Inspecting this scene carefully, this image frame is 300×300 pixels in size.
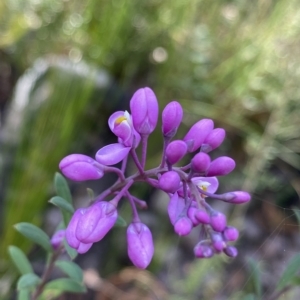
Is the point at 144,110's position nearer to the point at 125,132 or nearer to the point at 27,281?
the point at 125,132

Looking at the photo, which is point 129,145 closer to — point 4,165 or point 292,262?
point 292,262

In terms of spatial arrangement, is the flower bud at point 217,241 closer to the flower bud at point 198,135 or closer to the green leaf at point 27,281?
the flower bud at point 198,135

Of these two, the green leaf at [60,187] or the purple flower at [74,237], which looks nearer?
the purple flower at [74,237]

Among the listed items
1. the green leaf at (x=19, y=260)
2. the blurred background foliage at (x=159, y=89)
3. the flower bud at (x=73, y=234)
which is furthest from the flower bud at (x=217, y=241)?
the blurred background foliage at (x=159, y=89)

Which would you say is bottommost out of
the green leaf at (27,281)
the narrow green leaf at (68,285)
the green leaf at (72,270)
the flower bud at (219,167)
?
the narrow green leaf at (68,285)

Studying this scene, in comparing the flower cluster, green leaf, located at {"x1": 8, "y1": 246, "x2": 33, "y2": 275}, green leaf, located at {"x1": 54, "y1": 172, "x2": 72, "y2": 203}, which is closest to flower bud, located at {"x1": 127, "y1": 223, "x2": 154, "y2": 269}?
the flower cluster

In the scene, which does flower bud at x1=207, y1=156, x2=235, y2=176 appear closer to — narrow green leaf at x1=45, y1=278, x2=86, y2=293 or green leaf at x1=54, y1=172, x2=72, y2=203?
Answer: green leaf at x1=54, y1=172, x2=72, y2=203
